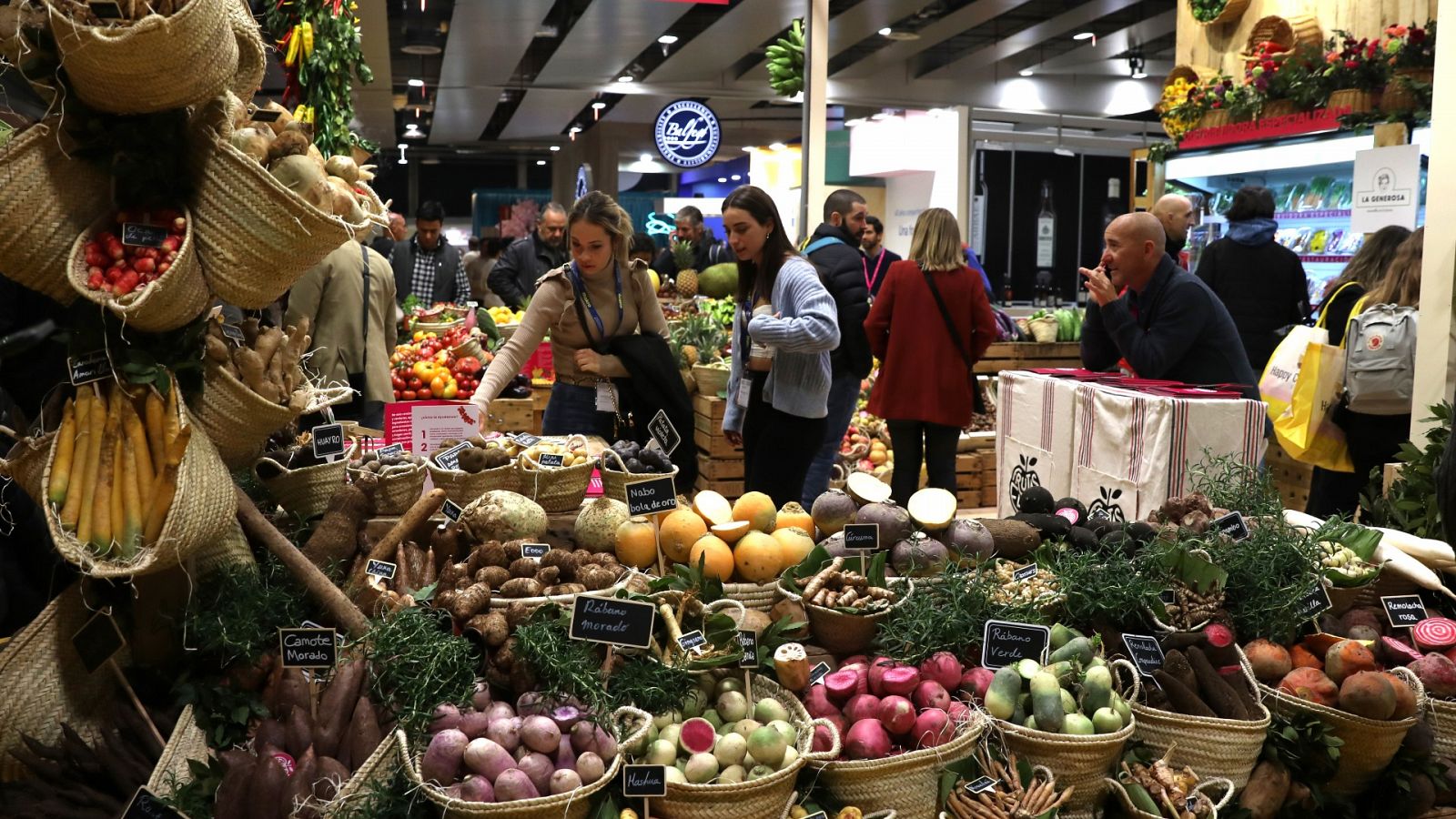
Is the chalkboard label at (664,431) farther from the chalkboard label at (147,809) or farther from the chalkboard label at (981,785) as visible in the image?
the chalkboard label at (147,809)

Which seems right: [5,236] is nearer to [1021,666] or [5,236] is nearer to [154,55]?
[154,55]

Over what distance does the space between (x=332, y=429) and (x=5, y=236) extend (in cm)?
100

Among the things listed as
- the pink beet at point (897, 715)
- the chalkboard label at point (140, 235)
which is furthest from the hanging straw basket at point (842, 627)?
the chalkboard label at point (140, 235)

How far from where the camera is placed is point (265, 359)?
250 centimetres

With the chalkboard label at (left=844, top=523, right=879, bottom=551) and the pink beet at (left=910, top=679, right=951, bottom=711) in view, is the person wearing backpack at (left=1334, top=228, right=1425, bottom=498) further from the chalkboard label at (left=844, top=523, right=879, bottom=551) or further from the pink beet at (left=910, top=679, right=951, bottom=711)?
the pink beet at (left=910, top=679, right=951, bottom=711)

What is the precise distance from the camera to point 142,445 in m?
2.18

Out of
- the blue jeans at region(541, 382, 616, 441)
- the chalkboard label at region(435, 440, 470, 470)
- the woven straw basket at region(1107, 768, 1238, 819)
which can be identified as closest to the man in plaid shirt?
the blue jeans at region(541, 382, 616, 441)

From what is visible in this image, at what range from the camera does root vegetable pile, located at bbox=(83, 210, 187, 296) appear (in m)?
2.11

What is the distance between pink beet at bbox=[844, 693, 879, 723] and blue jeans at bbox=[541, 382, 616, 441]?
2127 millimetres

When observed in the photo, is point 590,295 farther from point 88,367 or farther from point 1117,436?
point 88,367

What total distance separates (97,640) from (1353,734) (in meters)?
2.59

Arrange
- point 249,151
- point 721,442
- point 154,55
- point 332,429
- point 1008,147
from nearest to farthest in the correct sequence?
point 154,55 → point 249,151 → point 332,429 → point 721,442 → point 1008,147

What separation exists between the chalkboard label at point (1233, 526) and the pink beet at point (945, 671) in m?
0.96

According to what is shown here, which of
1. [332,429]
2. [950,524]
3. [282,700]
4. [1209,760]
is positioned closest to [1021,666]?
[1209,760]
